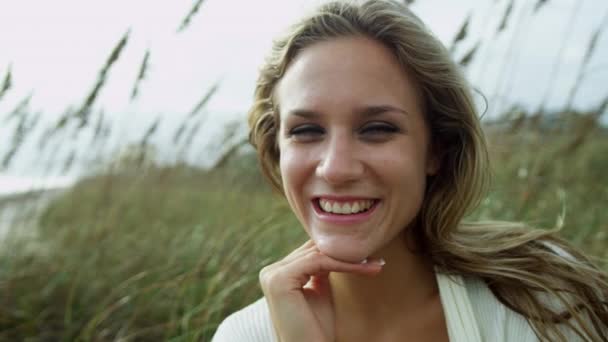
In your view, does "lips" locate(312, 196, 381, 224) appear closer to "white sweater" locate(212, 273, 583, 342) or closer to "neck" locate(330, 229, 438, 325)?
"neck" locate(330, 229, 438, 325)

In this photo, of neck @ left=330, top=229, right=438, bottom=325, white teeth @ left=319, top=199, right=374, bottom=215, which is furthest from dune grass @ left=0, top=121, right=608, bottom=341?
white teeth @ left=319, top=199, right=374, bottom=215

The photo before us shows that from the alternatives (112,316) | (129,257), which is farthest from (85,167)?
(112,316)

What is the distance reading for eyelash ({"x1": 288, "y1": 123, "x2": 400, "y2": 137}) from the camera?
1.89 m

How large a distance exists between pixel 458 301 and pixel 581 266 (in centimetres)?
41

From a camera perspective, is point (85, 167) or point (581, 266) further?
point (85, 167)

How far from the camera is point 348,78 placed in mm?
1868

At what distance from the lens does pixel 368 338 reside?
7.01 ft

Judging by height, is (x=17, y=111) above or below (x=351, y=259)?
below

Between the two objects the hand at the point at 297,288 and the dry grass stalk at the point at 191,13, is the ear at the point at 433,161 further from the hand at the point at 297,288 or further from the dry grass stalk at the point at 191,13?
the dry grass stalk at the point at 191,13

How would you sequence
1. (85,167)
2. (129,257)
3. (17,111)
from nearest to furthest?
(17,111)
(129,257)
(85,167)

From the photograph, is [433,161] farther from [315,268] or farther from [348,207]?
[315,268]

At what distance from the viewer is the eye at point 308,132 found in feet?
6.35

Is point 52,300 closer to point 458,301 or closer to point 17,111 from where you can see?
point 17,111

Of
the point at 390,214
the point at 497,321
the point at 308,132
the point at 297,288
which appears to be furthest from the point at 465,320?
the point at 308,132
